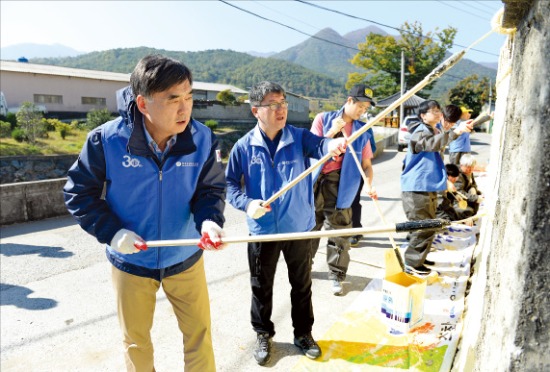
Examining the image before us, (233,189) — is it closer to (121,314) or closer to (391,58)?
(121,314)

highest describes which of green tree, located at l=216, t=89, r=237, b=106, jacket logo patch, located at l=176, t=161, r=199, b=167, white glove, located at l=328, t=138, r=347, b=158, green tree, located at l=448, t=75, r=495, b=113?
green tree, located at l=448, t=75, r=495, b=113

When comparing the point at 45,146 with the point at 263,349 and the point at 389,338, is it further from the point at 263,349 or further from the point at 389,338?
the point at 389,338

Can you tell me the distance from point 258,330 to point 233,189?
1117 mm

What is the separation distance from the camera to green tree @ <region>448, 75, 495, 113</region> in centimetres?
4022

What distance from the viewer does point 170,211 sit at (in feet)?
7.27

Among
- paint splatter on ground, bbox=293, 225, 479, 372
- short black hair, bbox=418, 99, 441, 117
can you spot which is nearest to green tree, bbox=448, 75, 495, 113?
short black hair, bbox=418, 99, 441, 117

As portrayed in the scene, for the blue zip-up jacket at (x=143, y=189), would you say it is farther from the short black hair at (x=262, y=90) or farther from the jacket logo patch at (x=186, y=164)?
the short black hair at (x=262, y=90)

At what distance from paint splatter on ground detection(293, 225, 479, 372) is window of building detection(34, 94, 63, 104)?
1173 inches

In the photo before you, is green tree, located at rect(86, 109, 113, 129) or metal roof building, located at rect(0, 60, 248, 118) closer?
green tree, located at rect(86, 109, 113, 129)

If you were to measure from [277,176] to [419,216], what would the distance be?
87.3 inches

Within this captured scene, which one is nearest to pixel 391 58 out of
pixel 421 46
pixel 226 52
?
pixel 421 46

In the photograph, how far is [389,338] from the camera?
3.22 m

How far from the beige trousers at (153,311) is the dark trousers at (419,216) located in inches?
114

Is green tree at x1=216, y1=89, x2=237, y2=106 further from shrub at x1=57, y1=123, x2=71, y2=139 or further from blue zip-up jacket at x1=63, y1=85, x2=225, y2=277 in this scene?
blue zip-up jacket at x1=63, y1=85, x2=225, y2=277
